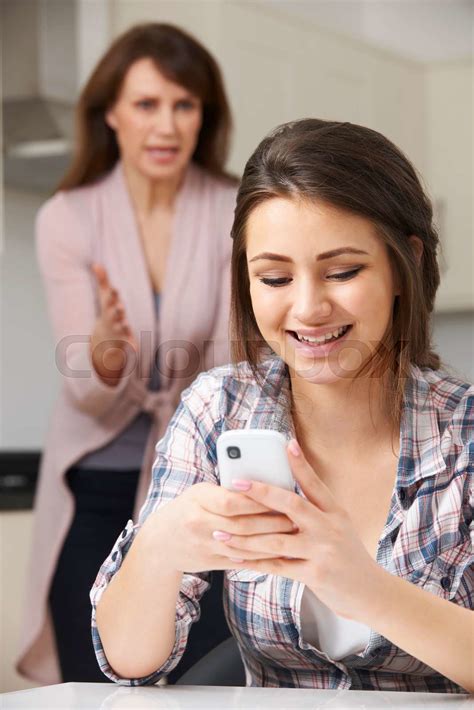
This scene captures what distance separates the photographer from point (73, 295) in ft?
7.03

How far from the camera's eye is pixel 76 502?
84.4 inches

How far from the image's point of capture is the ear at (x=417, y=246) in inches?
48.9

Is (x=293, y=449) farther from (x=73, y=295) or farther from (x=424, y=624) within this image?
(x=73, y=295)

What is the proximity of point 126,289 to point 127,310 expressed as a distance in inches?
1.7

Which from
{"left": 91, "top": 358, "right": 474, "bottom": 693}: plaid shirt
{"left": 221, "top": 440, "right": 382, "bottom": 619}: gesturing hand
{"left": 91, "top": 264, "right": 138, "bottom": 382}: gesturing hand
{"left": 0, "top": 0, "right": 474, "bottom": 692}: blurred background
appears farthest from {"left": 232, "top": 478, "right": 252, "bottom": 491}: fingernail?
{"left": 0, "top": 0, "right": 474, "bottom": 692}: blurred background

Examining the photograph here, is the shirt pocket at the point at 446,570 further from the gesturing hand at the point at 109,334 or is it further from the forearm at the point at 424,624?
the gesturing hand at the point at 109,334

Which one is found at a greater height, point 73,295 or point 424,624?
point 73,295

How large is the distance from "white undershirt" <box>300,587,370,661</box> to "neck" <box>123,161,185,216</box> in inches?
47.3

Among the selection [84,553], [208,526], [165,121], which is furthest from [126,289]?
[208,526]

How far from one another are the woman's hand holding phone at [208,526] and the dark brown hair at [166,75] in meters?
1.29

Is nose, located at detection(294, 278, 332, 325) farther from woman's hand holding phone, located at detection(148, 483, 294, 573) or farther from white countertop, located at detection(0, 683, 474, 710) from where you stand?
white countertop, located at detection(0, 683, 474, 710)

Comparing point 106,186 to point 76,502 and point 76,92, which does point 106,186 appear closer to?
point 76,502

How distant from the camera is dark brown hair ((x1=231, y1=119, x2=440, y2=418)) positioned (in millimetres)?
1188

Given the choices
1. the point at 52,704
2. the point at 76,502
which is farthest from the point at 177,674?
the point at 52,704
